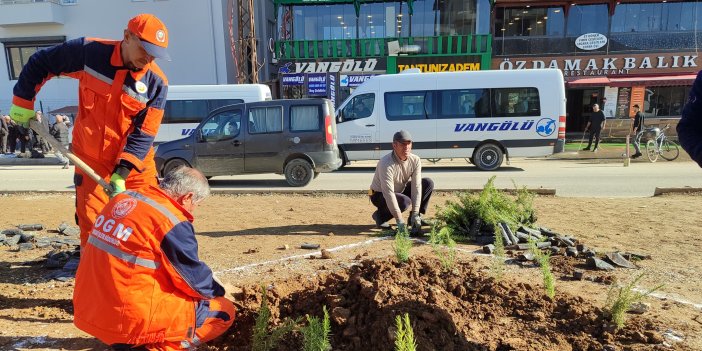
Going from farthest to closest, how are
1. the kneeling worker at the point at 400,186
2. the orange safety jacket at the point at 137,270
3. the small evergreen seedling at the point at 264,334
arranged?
A: the kneeling worker at the point at 400,186 < the small evergreen seedling at the point at 264,334 < the orange safety jacket at the point at 137,270

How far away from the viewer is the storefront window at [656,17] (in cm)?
2336

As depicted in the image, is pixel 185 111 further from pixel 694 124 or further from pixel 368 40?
pixel 694 124

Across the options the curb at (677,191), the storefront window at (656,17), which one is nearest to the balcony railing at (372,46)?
the storefront window at (656,17)

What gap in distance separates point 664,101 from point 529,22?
8086mm

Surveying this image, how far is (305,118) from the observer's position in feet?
34.1

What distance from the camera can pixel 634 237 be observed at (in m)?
5.52

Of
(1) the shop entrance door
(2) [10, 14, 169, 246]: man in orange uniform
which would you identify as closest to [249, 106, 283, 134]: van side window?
(2) [10, 14, 169, 246]: man in orange uniform

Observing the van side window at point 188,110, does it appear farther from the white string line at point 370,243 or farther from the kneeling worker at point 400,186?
the white string line at point 370,243

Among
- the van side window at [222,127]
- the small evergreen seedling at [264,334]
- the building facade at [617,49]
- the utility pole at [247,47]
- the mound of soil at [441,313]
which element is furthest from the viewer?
the building facade at [617,49]

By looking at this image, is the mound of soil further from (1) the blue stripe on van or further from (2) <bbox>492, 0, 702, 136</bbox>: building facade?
(2) <bbox>492, 0, 702, 136</bbox>: building facade

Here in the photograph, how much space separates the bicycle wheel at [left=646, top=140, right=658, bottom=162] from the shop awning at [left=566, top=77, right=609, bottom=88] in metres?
8.78

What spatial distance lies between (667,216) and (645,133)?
34.8ft

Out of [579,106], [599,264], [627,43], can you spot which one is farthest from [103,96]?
[627,43]

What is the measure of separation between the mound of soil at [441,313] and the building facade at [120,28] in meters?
22.3
